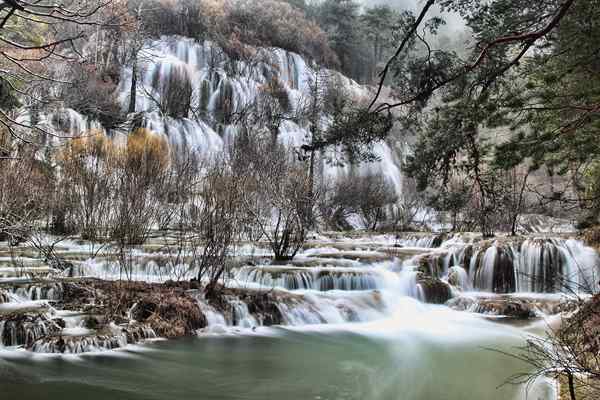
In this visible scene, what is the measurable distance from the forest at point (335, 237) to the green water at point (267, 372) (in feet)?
0.20

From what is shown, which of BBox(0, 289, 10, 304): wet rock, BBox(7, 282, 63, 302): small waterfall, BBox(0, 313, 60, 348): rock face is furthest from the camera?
BBox(7, 282, 63, 302): small waterfall

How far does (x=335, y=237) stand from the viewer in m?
27.4

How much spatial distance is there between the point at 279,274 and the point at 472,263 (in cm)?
733

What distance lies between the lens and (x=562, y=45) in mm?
5980

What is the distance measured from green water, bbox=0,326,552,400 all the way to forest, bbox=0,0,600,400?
2.4 inches

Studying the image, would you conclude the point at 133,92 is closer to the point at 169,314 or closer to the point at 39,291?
the point at 39,291

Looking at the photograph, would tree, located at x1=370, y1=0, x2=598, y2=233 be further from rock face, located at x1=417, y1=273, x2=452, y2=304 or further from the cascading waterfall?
the cascading waterfall

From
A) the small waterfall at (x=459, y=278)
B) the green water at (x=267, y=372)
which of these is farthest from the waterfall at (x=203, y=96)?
the green water at (x=267, y=372)

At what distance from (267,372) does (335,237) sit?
19.2 m

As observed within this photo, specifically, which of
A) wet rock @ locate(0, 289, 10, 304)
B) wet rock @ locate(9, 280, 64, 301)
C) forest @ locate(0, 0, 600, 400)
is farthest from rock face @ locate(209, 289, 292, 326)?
wet rock @ locate(0, 289, 10, 304)

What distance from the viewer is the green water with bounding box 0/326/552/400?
7195 mm

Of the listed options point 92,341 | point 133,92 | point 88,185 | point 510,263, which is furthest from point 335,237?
point 92,341

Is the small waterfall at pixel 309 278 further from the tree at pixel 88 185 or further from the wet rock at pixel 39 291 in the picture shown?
the wet rock at pixel 39 291

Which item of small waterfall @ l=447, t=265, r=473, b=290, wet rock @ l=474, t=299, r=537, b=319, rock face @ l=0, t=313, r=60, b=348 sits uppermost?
small waterfall @ l=447, t=265, r=473, b=290
